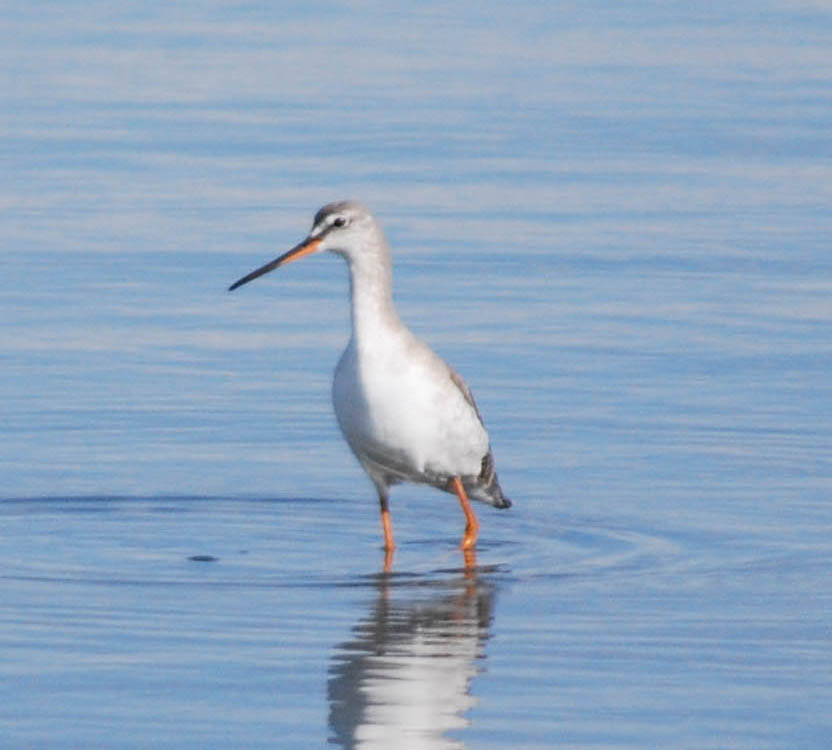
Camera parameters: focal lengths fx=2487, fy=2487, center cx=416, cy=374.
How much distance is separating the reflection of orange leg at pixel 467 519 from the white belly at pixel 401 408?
274 mm

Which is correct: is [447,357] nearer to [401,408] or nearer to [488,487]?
[488,487]

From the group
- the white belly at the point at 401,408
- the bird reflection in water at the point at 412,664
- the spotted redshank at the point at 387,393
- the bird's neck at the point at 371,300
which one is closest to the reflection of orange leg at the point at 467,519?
the spotted redshank at the point at 387,393

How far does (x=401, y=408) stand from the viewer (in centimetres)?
981

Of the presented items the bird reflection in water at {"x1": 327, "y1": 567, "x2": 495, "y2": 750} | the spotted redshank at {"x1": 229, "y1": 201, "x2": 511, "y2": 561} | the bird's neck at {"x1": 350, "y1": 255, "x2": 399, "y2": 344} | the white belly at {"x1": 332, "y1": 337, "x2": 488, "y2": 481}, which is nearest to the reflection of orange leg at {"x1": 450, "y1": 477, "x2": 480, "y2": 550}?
the spotted redshank at {"x1": 229, "y1": 201, "x2": 511, "y2": 561}

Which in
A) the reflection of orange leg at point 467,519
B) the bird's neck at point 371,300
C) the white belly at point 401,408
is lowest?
the reflection of orange leg at point 467,519

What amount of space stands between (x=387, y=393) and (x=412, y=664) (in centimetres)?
175

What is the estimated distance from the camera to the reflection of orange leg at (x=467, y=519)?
→ 1024 centimetres

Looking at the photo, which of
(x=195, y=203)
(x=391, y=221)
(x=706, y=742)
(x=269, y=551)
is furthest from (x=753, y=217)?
(x=706, y=742)

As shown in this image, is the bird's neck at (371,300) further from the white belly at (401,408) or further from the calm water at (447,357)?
the calm water at (447,357)

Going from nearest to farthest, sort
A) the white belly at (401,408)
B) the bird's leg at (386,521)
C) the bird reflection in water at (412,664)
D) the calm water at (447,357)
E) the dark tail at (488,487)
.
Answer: the bird reflection in water at (412,664), the calm water at (447,357), the white belly at (401,408), the bird's leg at (386,521), the dark tail at (488,487)

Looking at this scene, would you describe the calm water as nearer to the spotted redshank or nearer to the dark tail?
the dark tail

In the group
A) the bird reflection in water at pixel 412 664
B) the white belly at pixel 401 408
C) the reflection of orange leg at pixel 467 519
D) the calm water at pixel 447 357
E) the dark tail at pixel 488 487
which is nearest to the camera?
the bird reflection in water at pixel 412 664

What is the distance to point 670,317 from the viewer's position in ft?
45.1

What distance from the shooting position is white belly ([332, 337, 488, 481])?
Result: 32.0 feet
